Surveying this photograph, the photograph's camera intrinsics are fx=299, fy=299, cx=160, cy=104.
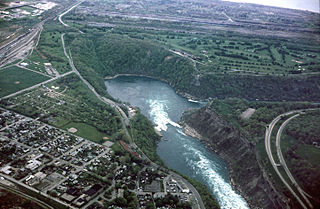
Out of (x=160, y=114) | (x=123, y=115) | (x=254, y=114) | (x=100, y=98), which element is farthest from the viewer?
(x=160, y=114)

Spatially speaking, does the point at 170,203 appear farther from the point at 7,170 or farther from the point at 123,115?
the point at 123,115

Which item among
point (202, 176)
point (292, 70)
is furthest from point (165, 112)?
point (292, 70)

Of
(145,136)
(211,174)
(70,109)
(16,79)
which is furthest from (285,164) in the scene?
(16,79)

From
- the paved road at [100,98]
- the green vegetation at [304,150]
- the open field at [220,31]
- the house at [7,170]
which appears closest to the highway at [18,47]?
the paved road at [100,98]

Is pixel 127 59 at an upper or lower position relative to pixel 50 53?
lower

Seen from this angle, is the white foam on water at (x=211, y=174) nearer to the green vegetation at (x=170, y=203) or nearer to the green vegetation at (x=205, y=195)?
the green vegetation at (x=205, y=195)
